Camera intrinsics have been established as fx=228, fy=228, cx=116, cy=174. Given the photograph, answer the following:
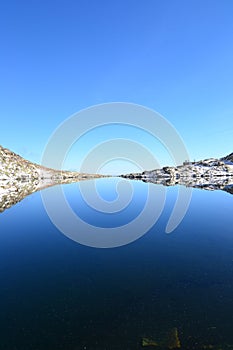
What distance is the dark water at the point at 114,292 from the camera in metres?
10.2

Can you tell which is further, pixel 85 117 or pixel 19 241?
pixel 85 117

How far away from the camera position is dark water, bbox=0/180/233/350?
10.2 m

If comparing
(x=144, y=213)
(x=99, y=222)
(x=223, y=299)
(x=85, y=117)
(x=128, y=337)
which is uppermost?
(x=85, y=117)

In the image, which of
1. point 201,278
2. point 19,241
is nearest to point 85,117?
point 19,241

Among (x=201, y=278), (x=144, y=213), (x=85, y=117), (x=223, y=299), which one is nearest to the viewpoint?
(x=223, y=299)

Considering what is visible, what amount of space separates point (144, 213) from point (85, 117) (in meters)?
80.5

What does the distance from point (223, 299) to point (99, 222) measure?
2359cm

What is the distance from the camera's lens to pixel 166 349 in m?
9.26

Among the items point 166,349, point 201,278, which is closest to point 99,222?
point 201,278

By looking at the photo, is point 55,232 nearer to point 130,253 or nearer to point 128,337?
point 130,253

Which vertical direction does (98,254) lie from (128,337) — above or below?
above

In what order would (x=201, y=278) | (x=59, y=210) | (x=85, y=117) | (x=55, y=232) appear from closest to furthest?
(x=201, y=278)
(x=55, y=232)
(x=59, y=210)
(x=85, y=117)

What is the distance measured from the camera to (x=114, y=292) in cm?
1385

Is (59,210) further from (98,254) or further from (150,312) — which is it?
(150,312)
